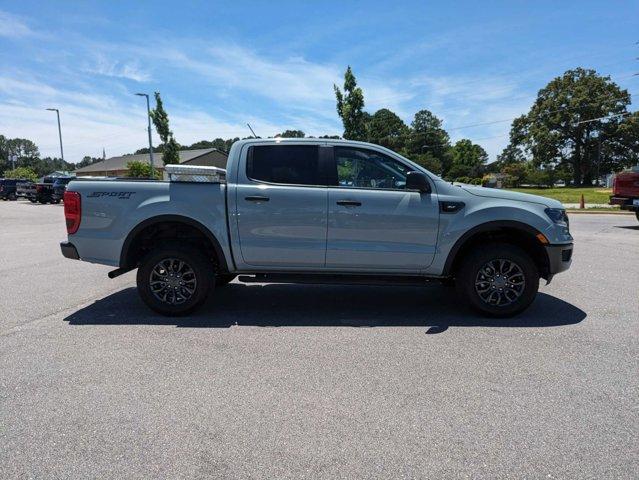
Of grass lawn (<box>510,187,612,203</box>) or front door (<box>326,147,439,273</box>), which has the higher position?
front door (<box>326,147,439,273</box>)

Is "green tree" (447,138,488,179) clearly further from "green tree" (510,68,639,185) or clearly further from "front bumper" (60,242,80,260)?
"front bumper" (60,242,80,260)

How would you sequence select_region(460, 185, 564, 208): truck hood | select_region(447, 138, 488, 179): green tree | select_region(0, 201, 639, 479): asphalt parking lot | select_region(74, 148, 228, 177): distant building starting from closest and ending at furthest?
select_region(0, 201, 639, 479): asphalt parking lot < select_region(460, 185, 564, 208): truck hood < select_region(74, 148, 228, 177): distant building < select_region(447, 138, 488, 179): green tree

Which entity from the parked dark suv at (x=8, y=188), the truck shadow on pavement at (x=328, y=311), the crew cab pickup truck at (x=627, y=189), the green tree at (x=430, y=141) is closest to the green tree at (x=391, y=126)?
the green tree at (x=430, y=141)

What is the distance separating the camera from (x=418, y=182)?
4922 mm

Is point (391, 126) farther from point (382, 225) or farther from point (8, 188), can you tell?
point (382, 225)

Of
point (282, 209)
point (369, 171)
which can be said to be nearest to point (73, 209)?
point (282, 209)

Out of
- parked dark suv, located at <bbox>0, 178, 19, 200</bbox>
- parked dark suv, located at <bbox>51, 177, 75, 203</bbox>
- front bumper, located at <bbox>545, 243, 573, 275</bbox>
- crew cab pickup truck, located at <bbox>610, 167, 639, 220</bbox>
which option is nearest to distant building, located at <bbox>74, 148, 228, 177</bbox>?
parked dark suv, located at <bbox>0, 178, 19, 200</bbox>

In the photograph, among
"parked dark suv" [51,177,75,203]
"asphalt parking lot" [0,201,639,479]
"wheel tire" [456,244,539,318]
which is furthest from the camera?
"parked dark suv" [51,177,75,203]

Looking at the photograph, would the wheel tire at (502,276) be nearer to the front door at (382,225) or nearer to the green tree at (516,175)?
the front door at (382,225)

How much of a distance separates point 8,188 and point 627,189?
1780 inches

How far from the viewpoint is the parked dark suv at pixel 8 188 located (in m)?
40.0

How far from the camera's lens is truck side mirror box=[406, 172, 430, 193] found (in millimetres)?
4859

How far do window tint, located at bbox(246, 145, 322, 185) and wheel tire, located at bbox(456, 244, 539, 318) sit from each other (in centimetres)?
193

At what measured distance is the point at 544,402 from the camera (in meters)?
3.25
